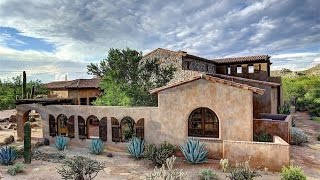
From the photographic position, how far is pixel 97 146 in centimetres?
1678

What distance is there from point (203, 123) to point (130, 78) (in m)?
8.84

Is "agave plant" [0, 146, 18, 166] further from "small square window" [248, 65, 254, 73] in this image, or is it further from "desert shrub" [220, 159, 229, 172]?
"small square window" [248, 65, 254, 73]

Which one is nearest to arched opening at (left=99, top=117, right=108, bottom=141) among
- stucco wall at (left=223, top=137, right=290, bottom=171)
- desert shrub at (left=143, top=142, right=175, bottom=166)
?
desert shrub at (left=143, top=142, right=175, bottom=166)

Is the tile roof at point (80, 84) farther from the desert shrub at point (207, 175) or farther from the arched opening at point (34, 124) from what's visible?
the desert shrub at point (207, 175)

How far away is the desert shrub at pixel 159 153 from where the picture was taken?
1413 centimetres

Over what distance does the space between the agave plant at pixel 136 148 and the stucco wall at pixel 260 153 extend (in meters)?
5.07

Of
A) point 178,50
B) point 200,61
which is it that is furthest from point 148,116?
point 200,61

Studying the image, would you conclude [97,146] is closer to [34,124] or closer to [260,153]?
[260,153]

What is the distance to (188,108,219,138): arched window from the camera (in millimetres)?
15344

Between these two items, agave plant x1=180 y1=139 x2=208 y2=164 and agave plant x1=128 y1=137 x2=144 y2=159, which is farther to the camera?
agave plant x1=128 y1=137 x2=144 y2=159

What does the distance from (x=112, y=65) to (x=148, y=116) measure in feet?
24.3

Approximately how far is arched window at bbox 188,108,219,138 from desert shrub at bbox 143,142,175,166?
160 centimetres

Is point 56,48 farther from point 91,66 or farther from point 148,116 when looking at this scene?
point 148,116

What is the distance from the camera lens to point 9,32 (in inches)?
820
